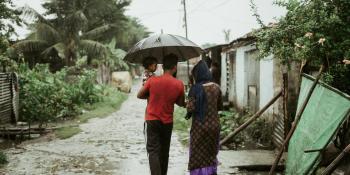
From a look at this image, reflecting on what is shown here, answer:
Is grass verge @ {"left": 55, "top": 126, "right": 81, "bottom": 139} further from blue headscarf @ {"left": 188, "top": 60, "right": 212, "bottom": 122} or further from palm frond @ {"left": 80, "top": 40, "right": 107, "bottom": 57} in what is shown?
palm frond @ {"left": 80, "top": 40, "right": 107, "bottom": 57}

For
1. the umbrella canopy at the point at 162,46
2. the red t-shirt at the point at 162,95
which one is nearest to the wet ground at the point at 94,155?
the red t-shirt at the point at 162,95

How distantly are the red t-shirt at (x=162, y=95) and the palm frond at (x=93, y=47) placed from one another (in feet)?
69.0

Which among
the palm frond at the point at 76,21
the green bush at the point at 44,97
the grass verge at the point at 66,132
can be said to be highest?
the palm frond at the point at 76,21

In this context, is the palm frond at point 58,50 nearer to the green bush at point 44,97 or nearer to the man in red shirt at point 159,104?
the green bush at point 44,97

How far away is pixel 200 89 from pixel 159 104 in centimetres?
62

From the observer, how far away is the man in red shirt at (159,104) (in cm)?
533

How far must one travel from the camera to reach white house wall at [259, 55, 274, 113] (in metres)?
10.0

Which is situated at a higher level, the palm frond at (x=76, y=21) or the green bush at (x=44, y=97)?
the palm frond at (x=76, y=21)

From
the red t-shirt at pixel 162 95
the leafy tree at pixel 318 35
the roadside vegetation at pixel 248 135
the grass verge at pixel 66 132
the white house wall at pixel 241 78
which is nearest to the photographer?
the red t-shirt at pixel 162 95

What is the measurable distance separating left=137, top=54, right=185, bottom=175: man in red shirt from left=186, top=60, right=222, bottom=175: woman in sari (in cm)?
32

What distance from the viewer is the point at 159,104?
535 centimetres

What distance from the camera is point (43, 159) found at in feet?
27.3

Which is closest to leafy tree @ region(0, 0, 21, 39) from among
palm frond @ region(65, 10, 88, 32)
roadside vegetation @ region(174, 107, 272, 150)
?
roadside vegetation @ region(174, 107, 272, 150)

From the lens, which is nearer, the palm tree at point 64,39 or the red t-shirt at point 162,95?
the red t-shirt at point 162,95
